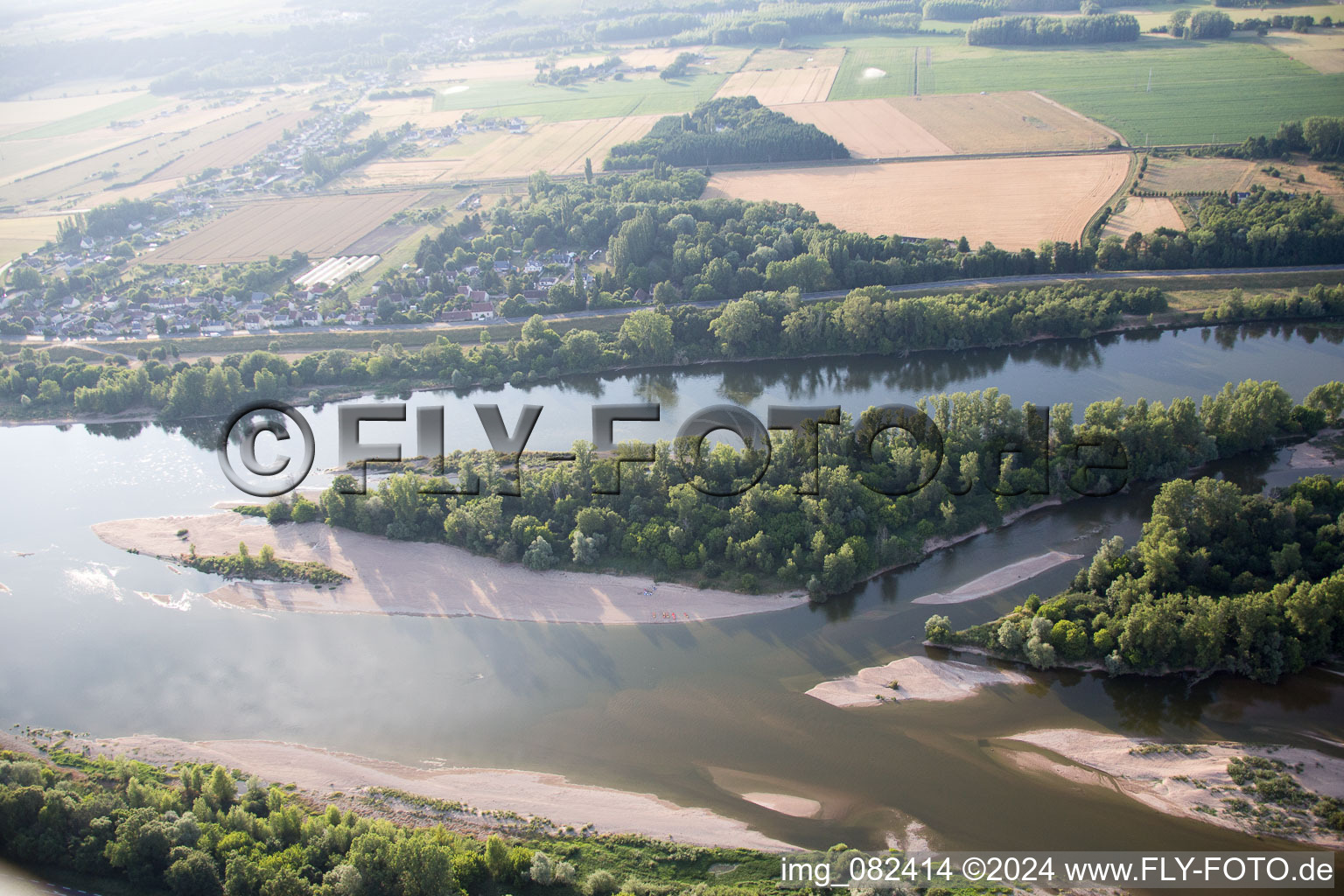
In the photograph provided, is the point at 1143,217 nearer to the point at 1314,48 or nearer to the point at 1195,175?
the point at 1195,175

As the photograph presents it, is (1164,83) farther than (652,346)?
Yes

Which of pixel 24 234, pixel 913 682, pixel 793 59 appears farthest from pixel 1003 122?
pixel 24 234

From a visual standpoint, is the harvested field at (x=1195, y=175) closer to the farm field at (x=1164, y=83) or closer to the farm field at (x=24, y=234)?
the farm field at (x=1164, y=83)

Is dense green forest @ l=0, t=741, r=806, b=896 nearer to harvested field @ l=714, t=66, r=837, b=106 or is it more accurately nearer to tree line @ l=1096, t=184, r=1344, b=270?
tree line @ l=1096, t=184, r=1344, b=270

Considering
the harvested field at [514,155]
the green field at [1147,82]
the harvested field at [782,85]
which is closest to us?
the green field at [1147,82]

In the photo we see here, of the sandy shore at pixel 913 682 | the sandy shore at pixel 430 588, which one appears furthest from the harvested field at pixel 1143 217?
the sandy shore at pixel 430 588

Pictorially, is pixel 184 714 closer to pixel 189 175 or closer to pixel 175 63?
pixel 189 175

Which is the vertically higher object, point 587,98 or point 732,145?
point 587,98
